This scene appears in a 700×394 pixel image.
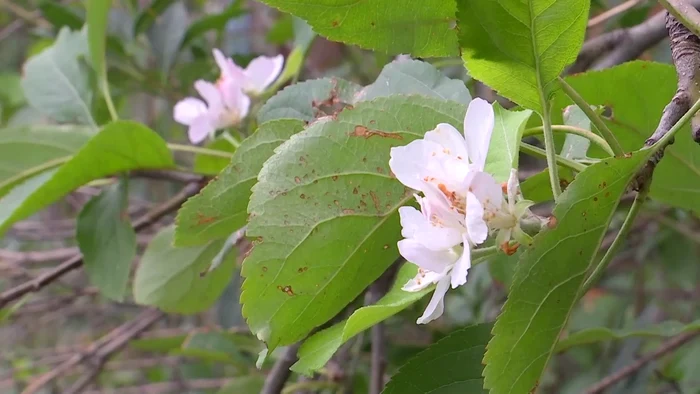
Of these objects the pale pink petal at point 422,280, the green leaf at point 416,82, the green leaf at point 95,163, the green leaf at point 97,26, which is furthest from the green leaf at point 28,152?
the pale pink petal at point 422,280

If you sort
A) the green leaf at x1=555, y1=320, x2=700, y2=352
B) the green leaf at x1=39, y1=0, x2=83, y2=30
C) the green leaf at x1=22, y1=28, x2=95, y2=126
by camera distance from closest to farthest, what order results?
the green leaf at x1=555, y1=320, x2=700, y2=352 < the green leaf at x1=22, y1=28, x2=95, y2=126 < the green leaf at x1=39, y1=0, x2=83, y2=30

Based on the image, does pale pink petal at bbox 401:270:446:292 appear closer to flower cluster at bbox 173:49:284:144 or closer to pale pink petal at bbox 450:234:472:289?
pale pink petal at bbox 450:234:472:289

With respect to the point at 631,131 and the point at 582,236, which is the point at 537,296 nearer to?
the point at 582,236

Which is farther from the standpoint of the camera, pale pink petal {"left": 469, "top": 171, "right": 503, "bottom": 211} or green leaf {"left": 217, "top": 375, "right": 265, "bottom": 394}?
green leaf {"left": 217, "top": 375, "right": 265, "bottom": 394}

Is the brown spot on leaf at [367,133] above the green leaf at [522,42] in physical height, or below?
→ below

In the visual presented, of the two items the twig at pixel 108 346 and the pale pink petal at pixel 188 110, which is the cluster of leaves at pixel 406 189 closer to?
the pale pink petal at pixel 188 110

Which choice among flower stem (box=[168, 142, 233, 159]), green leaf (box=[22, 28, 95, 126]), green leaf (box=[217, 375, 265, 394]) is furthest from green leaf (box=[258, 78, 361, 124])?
green leaf (box=[217, 375, 265, 394])
